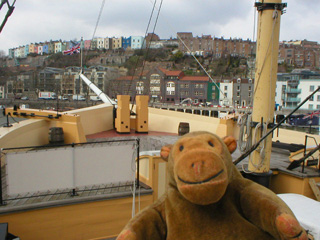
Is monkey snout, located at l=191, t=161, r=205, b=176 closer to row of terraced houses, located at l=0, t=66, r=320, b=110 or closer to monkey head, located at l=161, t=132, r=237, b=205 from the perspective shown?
monkey head, located at l=161, t=132, r=237, b=205

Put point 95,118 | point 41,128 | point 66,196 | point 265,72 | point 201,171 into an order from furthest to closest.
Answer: point 95,118 < point 41,128 < point 265,72 < point 66,196 < point 201,171

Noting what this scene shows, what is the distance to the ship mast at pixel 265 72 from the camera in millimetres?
6000

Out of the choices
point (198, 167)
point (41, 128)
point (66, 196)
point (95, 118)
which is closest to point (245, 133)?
point (66, 196)

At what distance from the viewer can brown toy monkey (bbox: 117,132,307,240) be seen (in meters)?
2.29

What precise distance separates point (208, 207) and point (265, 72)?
4.33 m

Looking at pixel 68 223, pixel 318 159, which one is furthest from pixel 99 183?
pixel 318 159

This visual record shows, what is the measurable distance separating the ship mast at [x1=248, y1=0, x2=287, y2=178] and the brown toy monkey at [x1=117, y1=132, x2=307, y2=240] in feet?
11.8

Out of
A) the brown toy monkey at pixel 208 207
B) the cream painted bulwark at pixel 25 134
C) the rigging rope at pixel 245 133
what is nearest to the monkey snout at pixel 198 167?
the brown toy monkey at pixel 208 207

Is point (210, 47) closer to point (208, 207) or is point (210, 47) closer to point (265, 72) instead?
point (265, 72)

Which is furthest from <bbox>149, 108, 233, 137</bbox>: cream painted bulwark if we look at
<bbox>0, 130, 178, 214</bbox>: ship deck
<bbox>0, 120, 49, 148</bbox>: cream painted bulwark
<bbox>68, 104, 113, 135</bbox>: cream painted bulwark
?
<bbox>0, 130, 178, 214</bbox>: ship deck

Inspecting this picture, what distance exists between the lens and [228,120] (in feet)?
39.6

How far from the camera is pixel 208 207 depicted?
2.59m

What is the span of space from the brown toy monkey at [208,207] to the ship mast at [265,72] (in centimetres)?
361

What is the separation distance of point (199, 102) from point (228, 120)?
6971 centimetres
